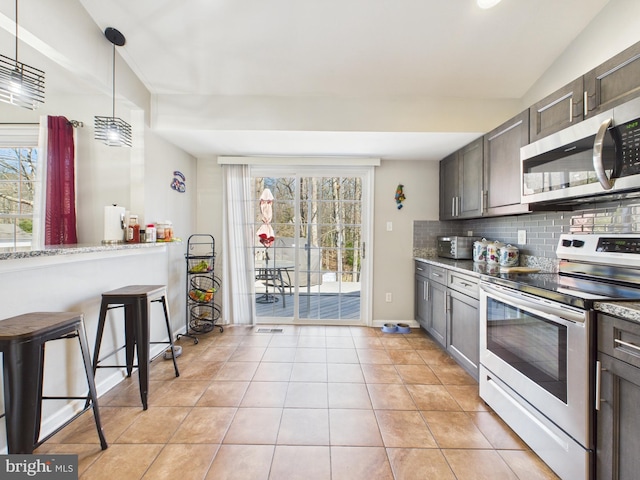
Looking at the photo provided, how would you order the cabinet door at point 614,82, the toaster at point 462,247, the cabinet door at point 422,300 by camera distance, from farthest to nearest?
the cabinet door at point 422,300 → the toaster at point 462,247 → the cabinet door at point 614,82

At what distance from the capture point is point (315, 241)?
3852mm

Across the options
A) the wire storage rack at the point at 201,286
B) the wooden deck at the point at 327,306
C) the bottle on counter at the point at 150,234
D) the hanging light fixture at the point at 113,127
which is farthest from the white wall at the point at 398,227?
the hanging light fixture at the point at 113,127

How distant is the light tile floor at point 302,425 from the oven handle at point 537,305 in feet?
2.47

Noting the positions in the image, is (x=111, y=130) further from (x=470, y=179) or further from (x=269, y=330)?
(x=470, y=179)

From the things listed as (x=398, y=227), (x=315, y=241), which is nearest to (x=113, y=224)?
(x=315, y=241)

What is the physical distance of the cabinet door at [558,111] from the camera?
1.76 meters

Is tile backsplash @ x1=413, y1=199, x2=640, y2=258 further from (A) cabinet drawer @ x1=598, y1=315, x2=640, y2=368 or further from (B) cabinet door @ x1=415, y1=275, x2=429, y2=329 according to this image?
(A) cabinet drawer @ x1=598, y1=315, x2=640, y2=368

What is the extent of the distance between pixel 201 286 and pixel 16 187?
196cm

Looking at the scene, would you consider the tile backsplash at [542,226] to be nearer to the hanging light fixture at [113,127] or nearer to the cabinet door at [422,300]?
the cabinet door at [422,300]

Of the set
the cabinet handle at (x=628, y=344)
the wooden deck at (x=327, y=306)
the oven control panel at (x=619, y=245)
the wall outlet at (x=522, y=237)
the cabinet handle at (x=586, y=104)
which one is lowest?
the wooden deck at (x=327, y=306)

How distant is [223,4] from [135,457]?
2.72m

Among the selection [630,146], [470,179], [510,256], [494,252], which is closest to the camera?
Result: [630,146]

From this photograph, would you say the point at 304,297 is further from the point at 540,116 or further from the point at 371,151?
the point at 540,116

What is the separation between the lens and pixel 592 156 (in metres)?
1.62
